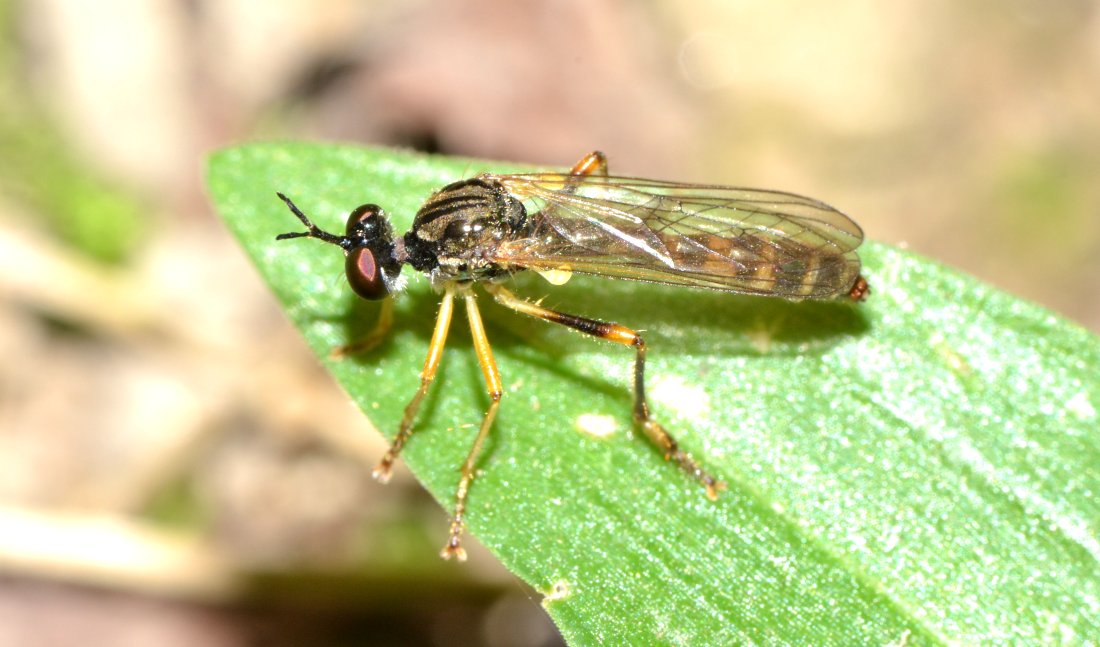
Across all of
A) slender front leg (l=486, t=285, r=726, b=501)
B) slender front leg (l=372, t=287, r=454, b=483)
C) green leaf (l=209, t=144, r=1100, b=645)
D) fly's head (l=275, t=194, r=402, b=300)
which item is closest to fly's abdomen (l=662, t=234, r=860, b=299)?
green leaf (l=209, t=144, r=1100, b=645)

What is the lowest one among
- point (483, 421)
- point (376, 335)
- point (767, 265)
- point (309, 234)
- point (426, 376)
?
point (483, 421)

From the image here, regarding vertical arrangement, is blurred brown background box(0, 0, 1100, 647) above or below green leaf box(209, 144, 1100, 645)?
above

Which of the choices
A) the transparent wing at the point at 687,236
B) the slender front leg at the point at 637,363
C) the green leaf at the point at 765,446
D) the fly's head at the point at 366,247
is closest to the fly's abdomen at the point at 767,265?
the transparent wing at the point at 687,236

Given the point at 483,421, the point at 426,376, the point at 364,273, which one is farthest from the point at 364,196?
the point at 483,421

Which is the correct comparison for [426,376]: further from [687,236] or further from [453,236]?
[687,236]

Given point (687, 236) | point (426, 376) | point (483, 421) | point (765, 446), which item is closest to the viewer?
point (765, 446)

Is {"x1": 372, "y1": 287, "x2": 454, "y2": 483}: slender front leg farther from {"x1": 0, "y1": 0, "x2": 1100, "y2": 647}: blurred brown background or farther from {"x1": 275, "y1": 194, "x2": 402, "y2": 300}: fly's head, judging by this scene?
{"x1": 0, "y1": 0, "x2": 1100, "y2": 647}: blurred brown background

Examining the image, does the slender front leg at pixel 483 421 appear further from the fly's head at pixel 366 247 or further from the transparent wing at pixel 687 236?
the fly's head at pixel 366 247
